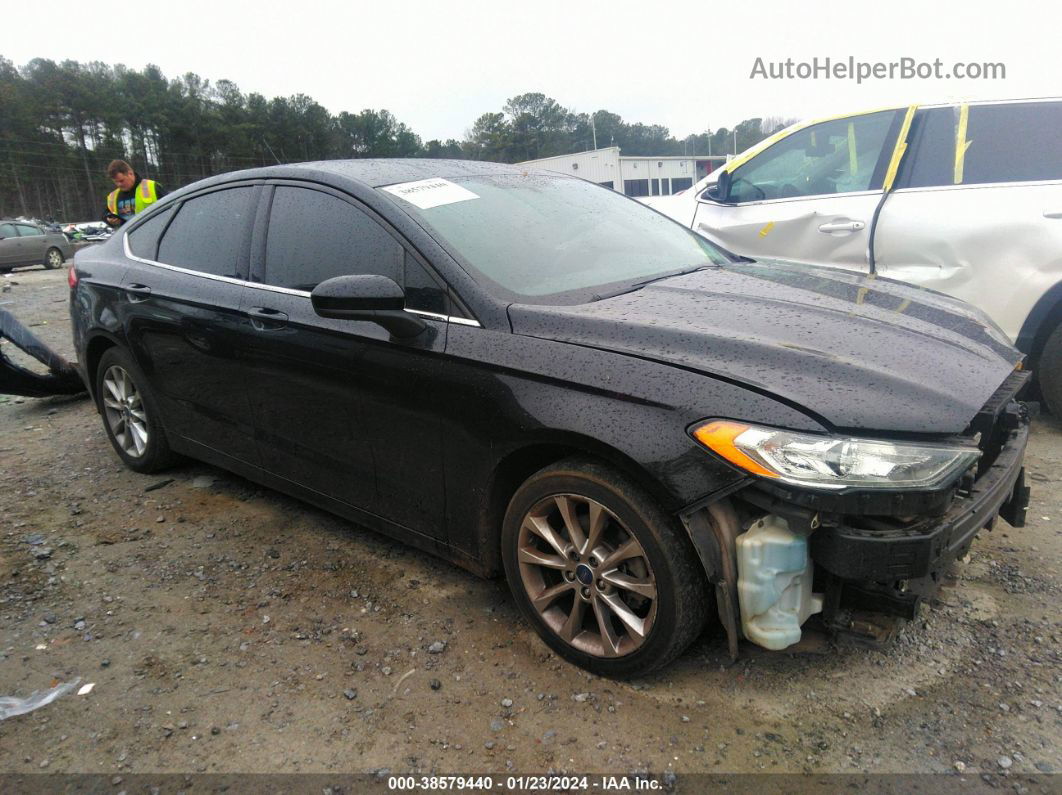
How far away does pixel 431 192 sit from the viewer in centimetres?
298

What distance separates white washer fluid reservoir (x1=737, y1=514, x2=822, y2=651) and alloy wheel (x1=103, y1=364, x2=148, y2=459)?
11.1 ft

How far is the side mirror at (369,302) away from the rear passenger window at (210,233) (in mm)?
1047

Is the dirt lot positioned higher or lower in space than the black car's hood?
lower

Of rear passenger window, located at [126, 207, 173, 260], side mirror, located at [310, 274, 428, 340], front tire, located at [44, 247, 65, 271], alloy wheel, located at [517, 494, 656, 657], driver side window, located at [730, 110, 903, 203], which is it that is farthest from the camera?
front tire, located at [44, 247, 65, 271]

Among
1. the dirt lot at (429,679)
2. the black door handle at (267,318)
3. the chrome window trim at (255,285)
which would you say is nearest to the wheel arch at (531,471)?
the dirt lot at (429,679)

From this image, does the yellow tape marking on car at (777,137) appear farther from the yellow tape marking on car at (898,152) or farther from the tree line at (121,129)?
the tree line at (121,129)

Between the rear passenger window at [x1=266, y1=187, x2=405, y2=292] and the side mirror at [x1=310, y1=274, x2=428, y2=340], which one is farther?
the rear passenger window at [x1=266, y1=187, x2=405, y2=292]

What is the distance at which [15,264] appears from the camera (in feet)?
69.9

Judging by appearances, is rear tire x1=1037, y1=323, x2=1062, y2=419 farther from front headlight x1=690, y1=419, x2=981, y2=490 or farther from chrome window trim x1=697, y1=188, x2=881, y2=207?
front headlight x1=690, y1=419, x2=981, y2=490

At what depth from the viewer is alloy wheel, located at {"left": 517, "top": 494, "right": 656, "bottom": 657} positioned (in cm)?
224

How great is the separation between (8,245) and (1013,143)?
24.2 m

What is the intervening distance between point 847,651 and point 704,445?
1.02 m

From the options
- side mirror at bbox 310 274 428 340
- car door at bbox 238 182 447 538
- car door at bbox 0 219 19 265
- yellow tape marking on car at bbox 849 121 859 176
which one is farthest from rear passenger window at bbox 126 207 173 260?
car door at bbox 0 219 19 265

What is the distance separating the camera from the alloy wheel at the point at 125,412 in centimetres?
419
